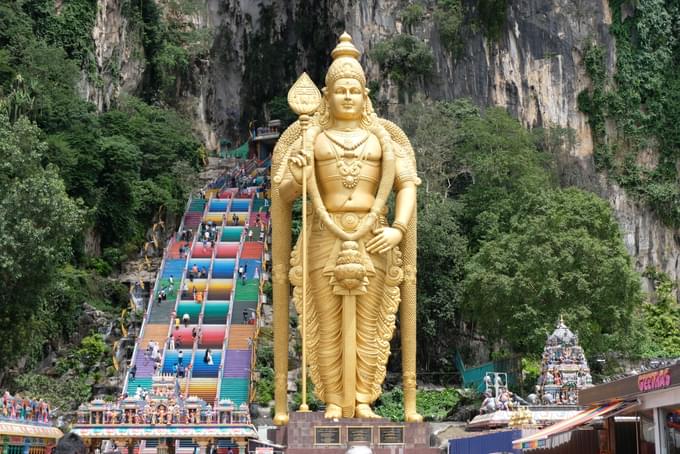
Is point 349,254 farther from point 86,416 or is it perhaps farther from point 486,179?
point 486,179

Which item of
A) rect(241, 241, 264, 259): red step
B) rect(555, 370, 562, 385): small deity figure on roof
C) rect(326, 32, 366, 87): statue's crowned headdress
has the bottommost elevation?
rect(555, 370, 562, 385): small deity figure on roof

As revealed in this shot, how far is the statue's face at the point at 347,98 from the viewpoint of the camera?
547 inches

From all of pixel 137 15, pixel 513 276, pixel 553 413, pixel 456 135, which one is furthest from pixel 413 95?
pixel 553 413

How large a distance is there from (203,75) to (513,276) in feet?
80.2

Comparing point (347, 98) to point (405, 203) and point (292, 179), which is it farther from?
point (405, 203)

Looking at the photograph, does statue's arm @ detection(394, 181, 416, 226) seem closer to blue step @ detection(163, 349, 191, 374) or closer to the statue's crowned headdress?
the statue's crowned headdress

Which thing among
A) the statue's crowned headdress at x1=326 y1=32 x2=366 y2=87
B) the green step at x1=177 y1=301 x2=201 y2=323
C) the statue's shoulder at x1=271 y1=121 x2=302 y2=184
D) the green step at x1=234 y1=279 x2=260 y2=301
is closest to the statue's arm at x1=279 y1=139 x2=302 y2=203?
the statue's shoulder at x1=271 y1=121 x2=302 y2=184

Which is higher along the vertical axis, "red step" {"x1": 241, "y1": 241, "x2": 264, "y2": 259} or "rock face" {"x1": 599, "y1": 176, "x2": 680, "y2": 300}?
"rock face" {"x1": 599, "y1": 176, "x2": 680, "y2": 300}

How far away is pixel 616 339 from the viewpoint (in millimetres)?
23375

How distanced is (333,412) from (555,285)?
35.9 ft

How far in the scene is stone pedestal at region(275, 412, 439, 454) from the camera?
12.8m

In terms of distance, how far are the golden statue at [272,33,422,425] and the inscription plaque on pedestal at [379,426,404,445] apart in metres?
0.45

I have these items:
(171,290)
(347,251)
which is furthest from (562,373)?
(171,290)

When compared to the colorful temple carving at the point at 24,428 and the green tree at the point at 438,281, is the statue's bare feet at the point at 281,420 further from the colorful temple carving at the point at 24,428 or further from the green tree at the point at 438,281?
the green tree at the point at 438,281
